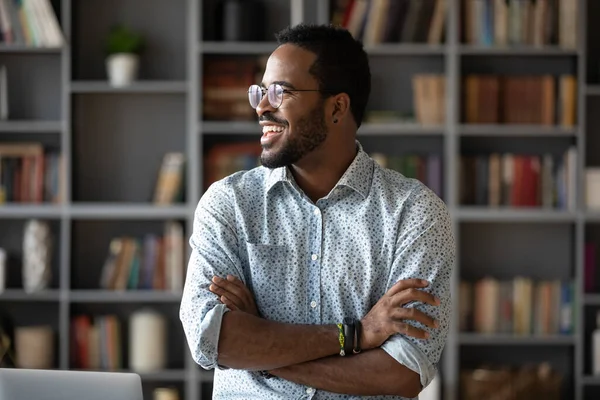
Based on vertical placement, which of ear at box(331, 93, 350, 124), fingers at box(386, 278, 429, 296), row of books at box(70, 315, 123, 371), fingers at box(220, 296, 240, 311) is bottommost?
row of books at box(70, 315, 123, 371)

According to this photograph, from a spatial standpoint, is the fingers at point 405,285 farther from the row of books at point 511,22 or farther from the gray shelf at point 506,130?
the row of books at point 511,22

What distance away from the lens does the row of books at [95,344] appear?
4.57 metres

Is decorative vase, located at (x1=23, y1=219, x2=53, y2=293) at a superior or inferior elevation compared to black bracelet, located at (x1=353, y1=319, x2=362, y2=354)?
inferior

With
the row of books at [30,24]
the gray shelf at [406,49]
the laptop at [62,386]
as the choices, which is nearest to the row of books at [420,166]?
the gray shelf at [406,49]

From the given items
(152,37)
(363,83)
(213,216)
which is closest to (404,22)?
(152,37)

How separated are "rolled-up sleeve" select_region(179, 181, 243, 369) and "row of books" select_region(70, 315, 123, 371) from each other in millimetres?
2492

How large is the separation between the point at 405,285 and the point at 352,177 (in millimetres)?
307

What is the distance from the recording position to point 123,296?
4.54 metres

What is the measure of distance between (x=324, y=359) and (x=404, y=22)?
9.12 ft

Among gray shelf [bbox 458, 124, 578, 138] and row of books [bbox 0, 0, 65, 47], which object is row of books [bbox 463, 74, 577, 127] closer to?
gray shelf [bbox 458, 124, 578, 138]

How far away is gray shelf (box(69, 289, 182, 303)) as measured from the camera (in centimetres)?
453

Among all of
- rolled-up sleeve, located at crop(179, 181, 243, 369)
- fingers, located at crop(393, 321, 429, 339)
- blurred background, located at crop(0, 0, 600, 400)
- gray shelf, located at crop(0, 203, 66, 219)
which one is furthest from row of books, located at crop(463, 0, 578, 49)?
fingers, located at crop(393, 321, 429, 339)

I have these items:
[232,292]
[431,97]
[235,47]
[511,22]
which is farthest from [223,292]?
[511,22]

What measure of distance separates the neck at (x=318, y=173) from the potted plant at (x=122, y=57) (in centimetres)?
240
